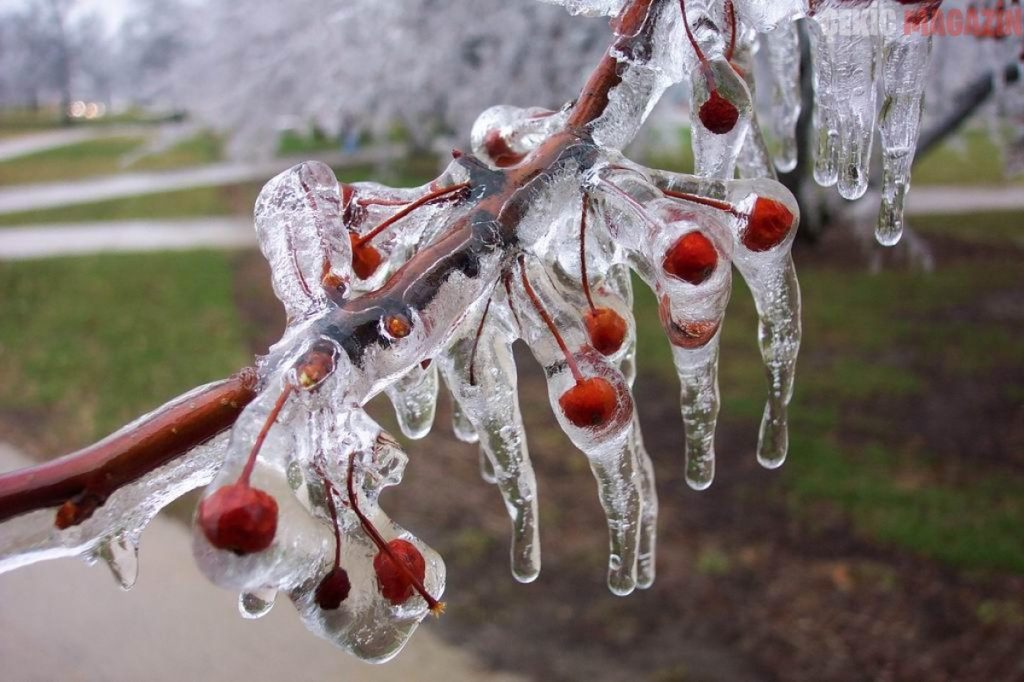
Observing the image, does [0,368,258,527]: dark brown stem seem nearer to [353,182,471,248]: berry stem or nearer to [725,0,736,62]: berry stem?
[353,182,471,248]: berry stem

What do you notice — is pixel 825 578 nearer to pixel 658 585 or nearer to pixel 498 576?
pixel 658 585

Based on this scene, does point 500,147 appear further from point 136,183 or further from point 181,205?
point 136,183

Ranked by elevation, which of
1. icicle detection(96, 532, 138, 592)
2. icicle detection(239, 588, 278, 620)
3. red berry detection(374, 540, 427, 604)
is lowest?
icicle detection(239, 588, 278, 620)

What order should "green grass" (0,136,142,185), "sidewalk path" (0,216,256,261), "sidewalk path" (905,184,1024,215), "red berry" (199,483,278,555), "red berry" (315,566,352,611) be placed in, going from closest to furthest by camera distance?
1. "red berry" (199,483,278,555)
2. "red berry" (315,566,352,611)
3. "sidewalk path" (0,216,256,261)
4. "sidewalk path" (905,184,1024,215)
5. "green grass" (0,136,142,185)

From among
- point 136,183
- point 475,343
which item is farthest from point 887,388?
point 136,183

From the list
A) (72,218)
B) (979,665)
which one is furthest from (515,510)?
(72,218)

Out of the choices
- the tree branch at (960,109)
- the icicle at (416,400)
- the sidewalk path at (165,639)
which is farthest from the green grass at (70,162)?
the icicle at (416,400)

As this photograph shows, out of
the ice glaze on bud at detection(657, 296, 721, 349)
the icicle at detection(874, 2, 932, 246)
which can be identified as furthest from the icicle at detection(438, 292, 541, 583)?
the icicle at detection(874, 2, 932, 246)
